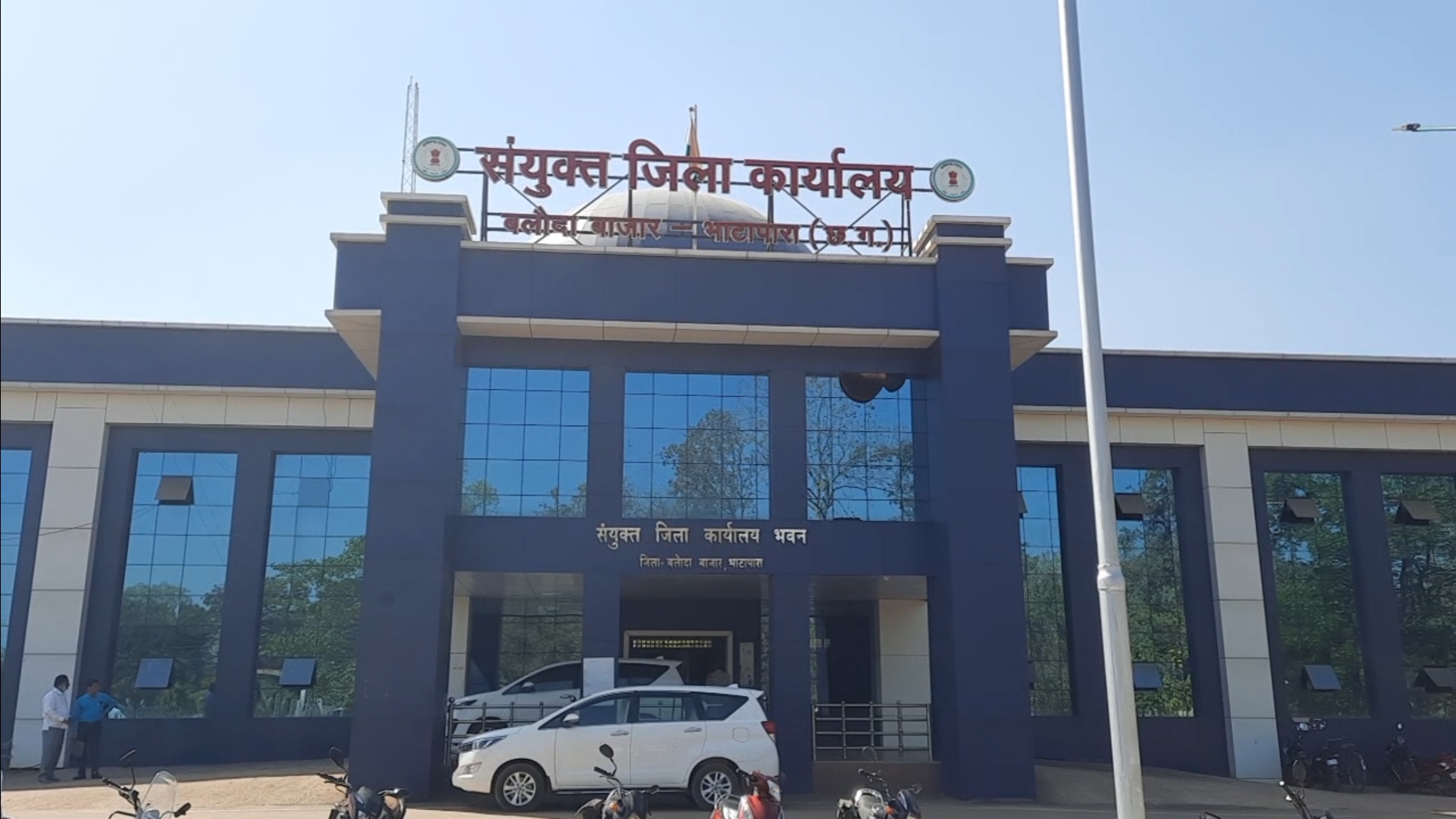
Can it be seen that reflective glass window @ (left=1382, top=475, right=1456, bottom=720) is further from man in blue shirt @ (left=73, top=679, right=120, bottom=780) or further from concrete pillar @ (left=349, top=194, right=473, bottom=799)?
man in blue shirt @ (left=73, top=679, right=120, bottom=780)

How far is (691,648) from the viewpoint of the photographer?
79.4ft

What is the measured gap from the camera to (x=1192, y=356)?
23.8 m

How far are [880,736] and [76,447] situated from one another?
15.2 metres

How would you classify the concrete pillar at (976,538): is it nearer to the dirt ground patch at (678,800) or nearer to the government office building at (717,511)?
the government office building at (717,511)

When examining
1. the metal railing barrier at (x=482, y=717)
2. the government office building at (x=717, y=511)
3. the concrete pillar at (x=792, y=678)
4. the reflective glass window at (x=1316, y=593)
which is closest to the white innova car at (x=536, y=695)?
the metal railing barrier at (x=482, y=717)

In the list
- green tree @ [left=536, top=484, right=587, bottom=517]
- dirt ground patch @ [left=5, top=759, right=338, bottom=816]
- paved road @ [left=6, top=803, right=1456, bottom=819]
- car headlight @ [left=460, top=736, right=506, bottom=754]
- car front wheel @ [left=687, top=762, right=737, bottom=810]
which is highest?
green tree @ [left=536, top=484, right=587, bottom=517]

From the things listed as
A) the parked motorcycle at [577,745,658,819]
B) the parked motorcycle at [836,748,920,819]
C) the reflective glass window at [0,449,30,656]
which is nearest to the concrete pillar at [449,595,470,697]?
the reflective glass window at [0,449,30,656]

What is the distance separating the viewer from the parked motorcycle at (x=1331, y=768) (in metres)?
21.3

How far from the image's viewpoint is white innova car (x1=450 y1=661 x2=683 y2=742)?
19000 mm

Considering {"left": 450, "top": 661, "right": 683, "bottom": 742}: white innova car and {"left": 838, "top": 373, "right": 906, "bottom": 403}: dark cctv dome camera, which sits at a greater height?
{"left": 838, "top": 373, "right": 906, "bottom": 403}: dark cctv dome camera

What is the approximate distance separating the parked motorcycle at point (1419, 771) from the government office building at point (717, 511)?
0.85 meters

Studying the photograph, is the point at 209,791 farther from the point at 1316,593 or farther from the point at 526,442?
the point at 1316,593

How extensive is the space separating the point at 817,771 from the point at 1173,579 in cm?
943

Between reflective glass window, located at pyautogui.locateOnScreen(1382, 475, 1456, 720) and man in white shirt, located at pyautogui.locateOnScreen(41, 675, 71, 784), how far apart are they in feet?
77.2
